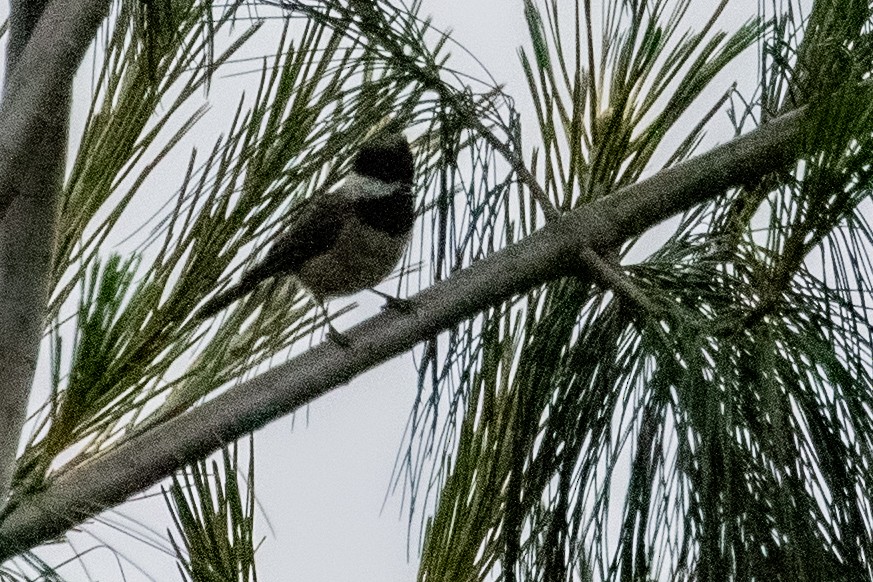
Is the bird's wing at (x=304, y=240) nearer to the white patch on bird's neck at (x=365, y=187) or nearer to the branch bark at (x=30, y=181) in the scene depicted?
the white patch on bird's neck at (x=365, y=187)

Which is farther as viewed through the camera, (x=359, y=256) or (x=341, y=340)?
(x=359, y=256)

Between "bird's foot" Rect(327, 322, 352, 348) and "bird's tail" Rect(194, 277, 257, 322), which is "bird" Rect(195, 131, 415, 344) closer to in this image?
"bird's tail" Rect(194, 277, 257, 322)

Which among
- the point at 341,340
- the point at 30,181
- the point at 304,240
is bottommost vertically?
the point at 341,340

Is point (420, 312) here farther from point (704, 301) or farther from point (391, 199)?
point (391, 199)

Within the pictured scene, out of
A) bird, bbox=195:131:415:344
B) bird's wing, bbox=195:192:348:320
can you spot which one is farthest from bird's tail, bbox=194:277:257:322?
bird, bbox=195:131:415:344

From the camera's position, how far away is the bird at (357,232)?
1485 mm

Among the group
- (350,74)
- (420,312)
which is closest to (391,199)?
(350,74)

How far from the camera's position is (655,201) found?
0.92 m

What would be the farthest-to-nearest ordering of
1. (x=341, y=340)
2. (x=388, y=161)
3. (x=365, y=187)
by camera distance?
1. (x=365, y=187)
2. (x=388, y=161)
3. (x=341, y=340)

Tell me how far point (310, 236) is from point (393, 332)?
67cm

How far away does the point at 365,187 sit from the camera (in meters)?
1.53

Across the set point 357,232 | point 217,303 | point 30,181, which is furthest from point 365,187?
point 30,181

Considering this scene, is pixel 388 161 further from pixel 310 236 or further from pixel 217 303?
pixel 217 303

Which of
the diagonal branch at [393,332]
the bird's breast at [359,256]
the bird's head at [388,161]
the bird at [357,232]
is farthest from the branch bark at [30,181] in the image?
the bird's breast at [359,256]
